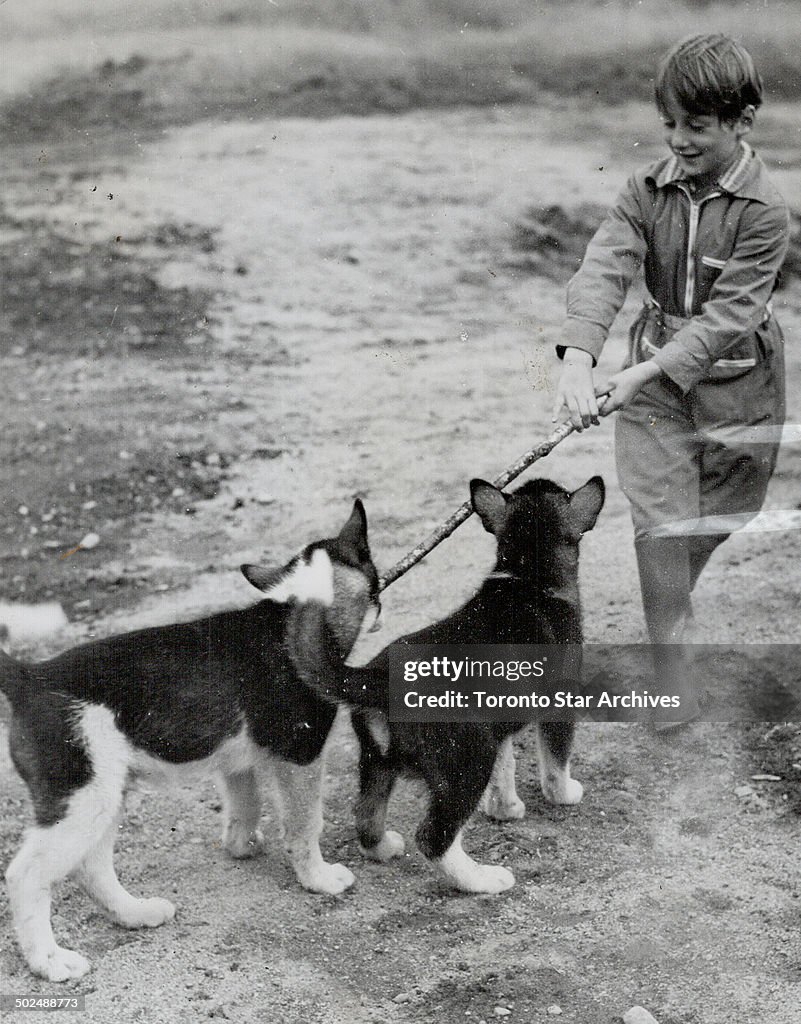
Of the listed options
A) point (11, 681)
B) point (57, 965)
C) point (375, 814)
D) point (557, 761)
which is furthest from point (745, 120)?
point (57, 965)

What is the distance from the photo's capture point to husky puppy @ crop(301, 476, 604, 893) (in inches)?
123

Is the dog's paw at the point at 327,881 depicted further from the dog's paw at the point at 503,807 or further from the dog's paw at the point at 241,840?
the dog's paw at the point at 503,807

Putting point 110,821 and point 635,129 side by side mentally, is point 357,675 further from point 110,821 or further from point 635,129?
point 635,129

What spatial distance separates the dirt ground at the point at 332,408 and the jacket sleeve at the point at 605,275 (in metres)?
0.59

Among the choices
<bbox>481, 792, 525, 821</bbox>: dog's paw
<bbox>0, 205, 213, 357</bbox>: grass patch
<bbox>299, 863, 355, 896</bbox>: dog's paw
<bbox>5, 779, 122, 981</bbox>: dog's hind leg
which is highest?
<bbox>0, 205, 213, 357</bbox>: grass patch

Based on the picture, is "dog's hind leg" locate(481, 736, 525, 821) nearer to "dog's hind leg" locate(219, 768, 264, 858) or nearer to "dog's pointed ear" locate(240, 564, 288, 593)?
"dog's hind leg" locate(219, 768, 264, 858)

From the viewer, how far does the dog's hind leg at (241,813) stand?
3330mm

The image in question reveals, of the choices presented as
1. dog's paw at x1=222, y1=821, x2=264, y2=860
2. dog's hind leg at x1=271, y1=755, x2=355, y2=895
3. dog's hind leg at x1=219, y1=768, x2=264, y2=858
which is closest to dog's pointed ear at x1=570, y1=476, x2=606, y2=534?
dog's hind leg at x1=271, y1=755, x2=355, y2=895

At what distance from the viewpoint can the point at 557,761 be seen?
137 inches

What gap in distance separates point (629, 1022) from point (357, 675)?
1017 millimetres

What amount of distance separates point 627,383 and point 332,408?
1.19 meters

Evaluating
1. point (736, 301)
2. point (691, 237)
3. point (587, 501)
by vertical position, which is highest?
point (691, 237)

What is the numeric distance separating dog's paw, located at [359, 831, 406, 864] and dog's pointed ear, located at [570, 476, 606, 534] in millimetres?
991

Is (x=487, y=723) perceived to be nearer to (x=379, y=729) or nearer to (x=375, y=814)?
(x=379, y=729)
